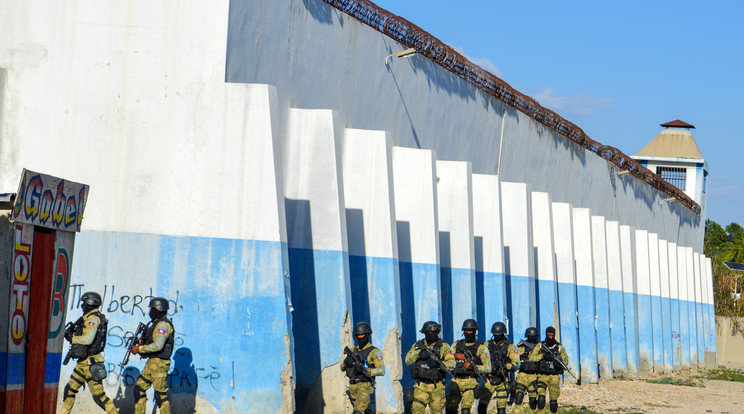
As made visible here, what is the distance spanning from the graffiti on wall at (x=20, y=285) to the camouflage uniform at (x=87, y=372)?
2357 millimetres

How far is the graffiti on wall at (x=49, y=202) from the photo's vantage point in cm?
880

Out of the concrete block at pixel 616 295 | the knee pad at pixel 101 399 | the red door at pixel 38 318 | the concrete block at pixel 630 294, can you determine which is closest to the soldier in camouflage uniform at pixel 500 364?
the knee pad at pixel 101 399

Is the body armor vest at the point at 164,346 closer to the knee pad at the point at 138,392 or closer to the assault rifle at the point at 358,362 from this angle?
the knee pad at the point at 138,392

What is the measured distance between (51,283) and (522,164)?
18.3 meters

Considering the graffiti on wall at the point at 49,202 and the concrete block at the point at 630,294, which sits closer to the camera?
the graffiti on wall at the point at 49,202

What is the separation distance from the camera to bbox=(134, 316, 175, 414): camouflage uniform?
11.8 m

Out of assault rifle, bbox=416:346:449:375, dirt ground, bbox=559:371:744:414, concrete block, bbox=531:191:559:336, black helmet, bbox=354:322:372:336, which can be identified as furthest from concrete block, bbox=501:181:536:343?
black helmet, bbox=354:322:372:336

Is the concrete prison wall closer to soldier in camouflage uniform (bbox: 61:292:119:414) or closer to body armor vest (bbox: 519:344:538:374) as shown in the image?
soldier in camouflage uniform (bbox: 61:292:119:414)

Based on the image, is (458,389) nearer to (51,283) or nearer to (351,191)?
(351,191)

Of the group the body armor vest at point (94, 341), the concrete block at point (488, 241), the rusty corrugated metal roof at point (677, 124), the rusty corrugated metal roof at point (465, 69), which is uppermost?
the rusty corrugated metal roof at point (677, 124)

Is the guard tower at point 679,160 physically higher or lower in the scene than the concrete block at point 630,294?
higher

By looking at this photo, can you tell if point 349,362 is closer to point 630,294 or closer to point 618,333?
point 618,333

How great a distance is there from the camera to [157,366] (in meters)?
11.8

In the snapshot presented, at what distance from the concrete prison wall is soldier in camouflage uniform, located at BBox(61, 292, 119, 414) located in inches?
48.7
